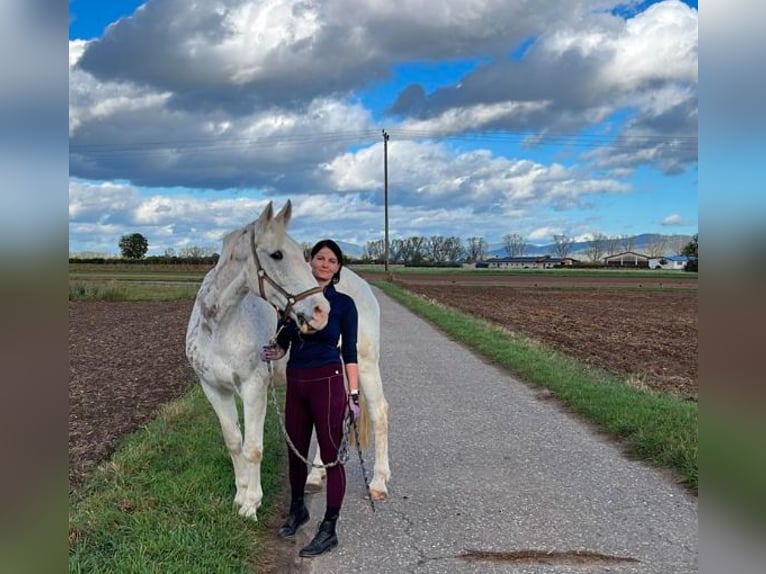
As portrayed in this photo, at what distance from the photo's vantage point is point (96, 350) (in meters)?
16.0

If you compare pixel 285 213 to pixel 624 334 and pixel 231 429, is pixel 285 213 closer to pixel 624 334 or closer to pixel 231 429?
pixel 231 429

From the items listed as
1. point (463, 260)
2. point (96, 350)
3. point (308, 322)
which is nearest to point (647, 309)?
point (96, 350)

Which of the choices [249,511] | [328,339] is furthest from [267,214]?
[249,511]

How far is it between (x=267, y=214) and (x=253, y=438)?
1.83 meters

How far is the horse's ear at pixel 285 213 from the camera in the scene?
4047mm

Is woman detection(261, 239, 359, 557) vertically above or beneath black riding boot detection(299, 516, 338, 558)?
above

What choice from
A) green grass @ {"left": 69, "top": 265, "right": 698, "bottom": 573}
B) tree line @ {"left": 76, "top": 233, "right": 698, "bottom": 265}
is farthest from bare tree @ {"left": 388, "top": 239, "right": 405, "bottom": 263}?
green grass @ {"left": 69, "top": 265, "right": 698, "bottom": 573}

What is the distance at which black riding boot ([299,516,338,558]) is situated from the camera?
411 centimetres

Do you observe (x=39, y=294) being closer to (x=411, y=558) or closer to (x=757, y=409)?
(x=757, y=409)

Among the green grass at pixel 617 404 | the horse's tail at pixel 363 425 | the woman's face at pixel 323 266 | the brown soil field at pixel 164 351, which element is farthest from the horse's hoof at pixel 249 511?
the green grass at pixel 617 404

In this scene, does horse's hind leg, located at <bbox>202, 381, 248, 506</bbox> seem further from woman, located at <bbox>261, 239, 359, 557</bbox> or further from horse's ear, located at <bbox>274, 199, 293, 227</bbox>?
horse's ear, located at <bbox>274, 199, 293, 227</bbox>

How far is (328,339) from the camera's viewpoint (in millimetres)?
4355

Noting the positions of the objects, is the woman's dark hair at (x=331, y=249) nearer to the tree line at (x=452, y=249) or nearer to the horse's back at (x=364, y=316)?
the horse's back at (x=364, y=316)

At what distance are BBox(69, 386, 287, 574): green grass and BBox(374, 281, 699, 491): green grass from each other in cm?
314
